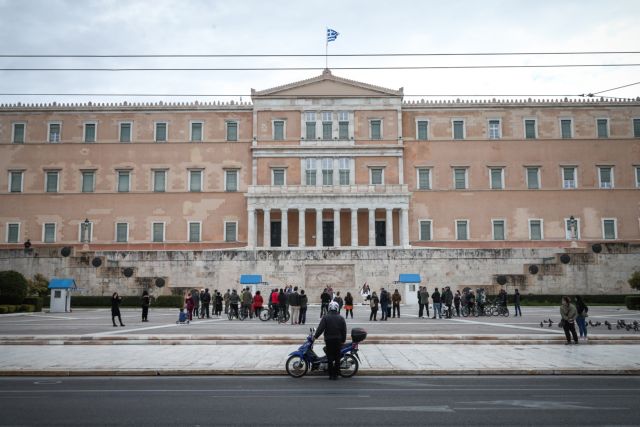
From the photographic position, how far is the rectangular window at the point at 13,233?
53938 mm

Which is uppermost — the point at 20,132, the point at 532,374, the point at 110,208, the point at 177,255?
the point at 20,132

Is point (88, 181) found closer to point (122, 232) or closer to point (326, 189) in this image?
point (122, 232)

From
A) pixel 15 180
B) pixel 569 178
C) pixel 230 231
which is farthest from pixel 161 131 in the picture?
pixel 569 178

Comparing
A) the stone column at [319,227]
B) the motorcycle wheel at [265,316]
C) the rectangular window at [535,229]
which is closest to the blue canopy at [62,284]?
the motorcycle wheel at [265,316]

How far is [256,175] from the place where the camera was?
5425 cm

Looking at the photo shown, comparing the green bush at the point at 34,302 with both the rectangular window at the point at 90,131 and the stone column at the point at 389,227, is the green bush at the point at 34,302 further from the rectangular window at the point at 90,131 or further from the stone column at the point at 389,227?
the stone column at the point at 389,227

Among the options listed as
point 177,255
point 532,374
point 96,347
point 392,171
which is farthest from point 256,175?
point 532,374

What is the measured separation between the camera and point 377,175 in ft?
179

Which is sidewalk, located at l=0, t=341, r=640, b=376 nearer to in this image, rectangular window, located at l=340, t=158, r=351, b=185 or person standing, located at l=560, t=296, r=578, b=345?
person standing, located at l=560, t=296, r=578, b=345

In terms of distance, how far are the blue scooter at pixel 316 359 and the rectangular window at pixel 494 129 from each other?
46285 mm

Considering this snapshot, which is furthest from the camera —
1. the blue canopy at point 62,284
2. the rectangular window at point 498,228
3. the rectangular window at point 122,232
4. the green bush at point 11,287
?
the rectangular window at point 122,232

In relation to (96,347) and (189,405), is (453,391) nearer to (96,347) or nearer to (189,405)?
(189,405)

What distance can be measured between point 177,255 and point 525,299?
74.9 feet

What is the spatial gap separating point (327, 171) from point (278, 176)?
174 inches
